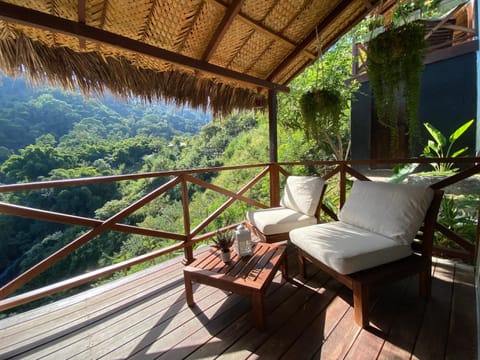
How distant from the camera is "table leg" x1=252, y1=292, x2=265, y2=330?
1.50 meters

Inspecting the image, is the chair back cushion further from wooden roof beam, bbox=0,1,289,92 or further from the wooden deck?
wooden roof beam, bbox=0,1,289,92

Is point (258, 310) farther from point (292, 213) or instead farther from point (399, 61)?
point (399, 61)

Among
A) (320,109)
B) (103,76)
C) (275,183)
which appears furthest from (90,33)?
(275,183)

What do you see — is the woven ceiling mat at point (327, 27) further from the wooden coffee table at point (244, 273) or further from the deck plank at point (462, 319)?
the deck plank at point (462, 319)

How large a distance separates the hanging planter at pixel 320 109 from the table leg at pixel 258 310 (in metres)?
1.74

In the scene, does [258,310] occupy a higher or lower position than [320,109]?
lower

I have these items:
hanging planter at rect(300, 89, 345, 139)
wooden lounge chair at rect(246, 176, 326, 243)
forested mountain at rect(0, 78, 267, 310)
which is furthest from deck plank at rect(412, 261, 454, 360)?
forested mountain at rect(0, 78, 267, 310)

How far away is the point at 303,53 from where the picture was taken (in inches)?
115

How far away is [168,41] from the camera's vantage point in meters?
2.16

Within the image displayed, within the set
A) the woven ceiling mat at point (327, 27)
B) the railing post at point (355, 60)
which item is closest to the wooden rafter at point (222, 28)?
the woven ceiling mat at point (327, 27)

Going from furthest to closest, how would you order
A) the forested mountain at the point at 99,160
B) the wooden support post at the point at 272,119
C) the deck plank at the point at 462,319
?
→ the forested mountain at the point at 99,160
the wooden support post at the point at 272,119
the deck plank at the point at 462,319

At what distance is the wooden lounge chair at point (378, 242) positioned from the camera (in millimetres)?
1548

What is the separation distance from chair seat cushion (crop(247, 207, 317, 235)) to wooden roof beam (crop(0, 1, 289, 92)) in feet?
5.71

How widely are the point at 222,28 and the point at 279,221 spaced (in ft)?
6.51
